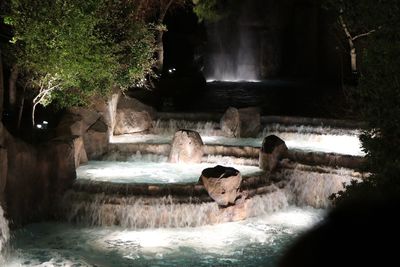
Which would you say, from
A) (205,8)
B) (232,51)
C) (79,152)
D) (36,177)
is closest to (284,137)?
(79,152)

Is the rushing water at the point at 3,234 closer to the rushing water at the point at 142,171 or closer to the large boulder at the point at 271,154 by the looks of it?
the rushing water at the point at 142,171

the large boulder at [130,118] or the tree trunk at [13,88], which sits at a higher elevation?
the tree trunk at [13,88]

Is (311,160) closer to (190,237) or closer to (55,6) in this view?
(190,237)

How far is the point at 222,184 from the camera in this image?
11469 mm

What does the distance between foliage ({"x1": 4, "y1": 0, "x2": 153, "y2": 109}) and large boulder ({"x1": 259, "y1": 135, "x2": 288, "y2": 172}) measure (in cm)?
500

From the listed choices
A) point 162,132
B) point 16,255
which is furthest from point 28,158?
point 162,132

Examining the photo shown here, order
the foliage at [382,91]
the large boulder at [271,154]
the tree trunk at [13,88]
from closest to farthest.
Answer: the foliage at [382,91] < the large boulder at [271,154] < the tree trunk at [13,88]

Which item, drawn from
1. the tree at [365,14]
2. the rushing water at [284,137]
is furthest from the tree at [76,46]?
the tree at [365,14]

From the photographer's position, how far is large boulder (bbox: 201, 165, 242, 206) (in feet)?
37.7

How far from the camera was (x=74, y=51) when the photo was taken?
1297 centimetres

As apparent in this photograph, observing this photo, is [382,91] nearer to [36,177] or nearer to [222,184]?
[222,184]

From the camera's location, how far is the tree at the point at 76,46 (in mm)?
12602

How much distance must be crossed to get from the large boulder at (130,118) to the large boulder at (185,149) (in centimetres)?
368

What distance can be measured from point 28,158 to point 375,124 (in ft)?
27.0
